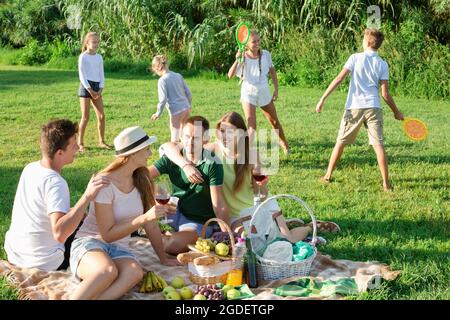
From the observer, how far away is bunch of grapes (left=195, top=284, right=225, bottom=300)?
4.59 meters

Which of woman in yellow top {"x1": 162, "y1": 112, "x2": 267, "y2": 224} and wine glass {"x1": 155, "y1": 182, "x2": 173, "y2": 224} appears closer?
wine glass {"x1": 155, "y1": 182, "x2": 173, "y2": 224}

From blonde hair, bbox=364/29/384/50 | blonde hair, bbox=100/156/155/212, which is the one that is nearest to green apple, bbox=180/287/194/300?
blonde hair, bbox=100/156/155/212

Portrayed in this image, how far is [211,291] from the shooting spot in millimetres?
4645

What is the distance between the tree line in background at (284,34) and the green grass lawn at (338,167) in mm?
756

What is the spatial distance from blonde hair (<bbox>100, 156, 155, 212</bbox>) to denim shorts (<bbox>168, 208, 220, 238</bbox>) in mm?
695

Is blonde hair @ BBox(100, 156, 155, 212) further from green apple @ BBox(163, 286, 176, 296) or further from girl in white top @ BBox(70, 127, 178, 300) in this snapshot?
green apple @ BBox(163, 286, 176, 296)

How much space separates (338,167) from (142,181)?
3.95 m

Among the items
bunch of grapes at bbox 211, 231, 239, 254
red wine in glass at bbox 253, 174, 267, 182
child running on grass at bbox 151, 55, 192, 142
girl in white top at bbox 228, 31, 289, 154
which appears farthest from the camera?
girl in white top at bbox 228, 31, 289, 154

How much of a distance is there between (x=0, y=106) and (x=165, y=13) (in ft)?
19.4

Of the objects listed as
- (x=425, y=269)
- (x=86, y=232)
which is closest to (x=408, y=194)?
(x=425, y=269)

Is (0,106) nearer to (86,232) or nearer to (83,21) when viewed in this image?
(83,21)

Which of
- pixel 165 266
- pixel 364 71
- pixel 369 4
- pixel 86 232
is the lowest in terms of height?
pixel 165 266

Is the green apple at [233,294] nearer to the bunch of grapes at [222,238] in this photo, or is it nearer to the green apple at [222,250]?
the green apple at [222,250]
